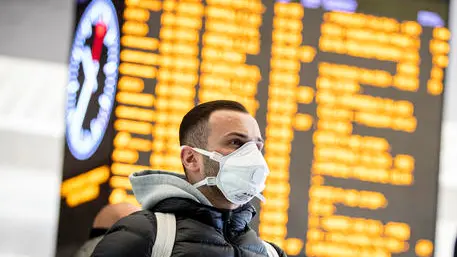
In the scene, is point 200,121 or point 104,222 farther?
point 104,222

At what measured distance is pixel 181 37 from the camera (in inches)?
199

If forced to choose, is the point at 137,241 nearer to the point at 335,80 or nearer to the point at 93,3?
the point at 93,3

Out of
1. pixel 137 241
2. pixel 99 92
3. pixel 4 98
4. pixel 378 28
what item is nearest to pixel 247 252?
pixel 137 241

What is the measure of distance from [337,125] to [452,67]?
2.78 feet

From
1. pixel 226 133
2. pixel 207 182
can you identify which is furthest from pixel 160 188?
pixel 226 133

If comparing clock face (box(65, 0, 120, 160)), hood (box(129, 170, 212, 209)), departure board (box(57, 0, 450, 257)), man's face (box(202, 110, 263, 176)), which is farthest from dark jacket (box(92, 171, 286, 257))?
departure board (box(57, 0, 450, 257))

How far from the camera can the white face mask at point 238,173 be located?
2768 mm

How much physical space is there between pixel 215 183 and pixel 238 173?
82mm

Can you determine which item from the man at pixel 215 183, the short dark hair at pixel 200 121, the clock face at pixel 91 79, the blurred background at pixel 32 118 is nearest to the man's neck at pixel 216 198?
the man at pixel 215 183

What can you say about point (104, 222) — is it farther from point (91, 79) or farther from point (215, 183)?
point (215, 183)

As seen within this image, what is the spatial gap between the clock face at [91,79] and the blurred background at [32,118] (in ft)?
0.31

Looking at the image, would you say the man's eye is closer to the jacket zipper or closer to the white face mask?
the white face mask

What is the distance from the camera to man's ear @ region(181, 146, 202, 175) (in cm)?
283

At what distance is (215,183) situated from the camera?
280 cm
